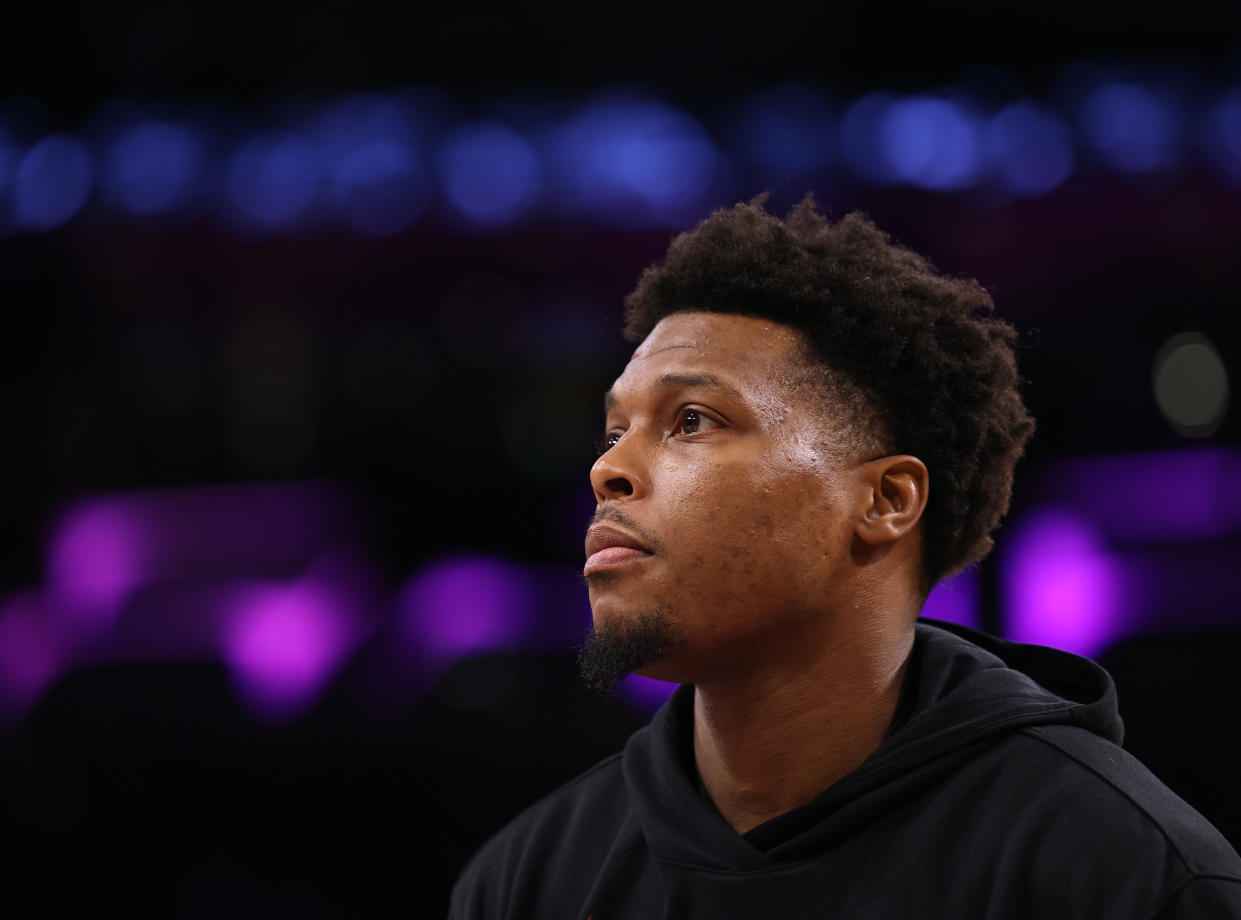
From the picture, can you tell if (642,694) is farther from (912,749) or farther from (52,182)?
(52,182)

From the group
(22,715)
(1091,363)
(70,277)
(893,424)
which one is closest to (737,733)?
(893,424)

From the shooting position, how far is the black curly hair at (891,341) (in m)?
2.11

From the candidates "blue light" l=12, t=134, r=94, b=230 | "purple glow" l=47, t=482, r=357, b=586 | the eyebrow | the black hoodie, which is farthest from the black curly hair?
"blue light" l=12, t=134, r=94, b=230

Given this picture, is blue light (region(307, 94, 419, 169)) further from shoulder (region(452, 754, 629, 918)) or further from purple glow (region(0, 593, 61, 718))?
shoulder (region(452, 754, 629, 918))

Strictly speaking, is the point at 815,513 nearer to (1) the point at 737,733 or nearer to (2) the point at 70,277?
(1) the point at 737,733

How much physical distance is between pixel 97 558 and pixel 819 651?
4.42m

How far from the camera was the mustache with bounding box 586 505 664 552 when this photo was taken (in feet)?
6.38

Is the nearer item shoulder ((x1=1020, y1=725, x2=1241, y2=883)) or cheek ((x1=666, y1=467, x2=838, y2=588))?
shoulder ((x1=1020, y1=725, x2=1241, y2=883))

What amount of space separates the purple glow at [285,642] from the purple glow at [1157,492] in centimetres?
308

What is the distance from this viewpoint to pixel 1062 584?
4.79 metres

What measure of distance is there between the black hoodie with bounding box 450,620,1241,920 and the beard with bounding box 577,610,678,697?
0.25 m

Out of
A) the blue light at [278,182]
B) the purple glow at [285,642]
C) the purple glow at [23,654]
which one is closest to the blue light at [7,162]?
the blue light at [278,182]

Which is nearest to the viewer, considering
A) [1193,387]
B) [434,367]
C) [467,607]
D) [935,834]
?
[935,834]

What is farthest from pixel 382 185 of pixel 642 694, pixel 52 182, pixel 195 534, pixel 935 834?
pixel 935 834
